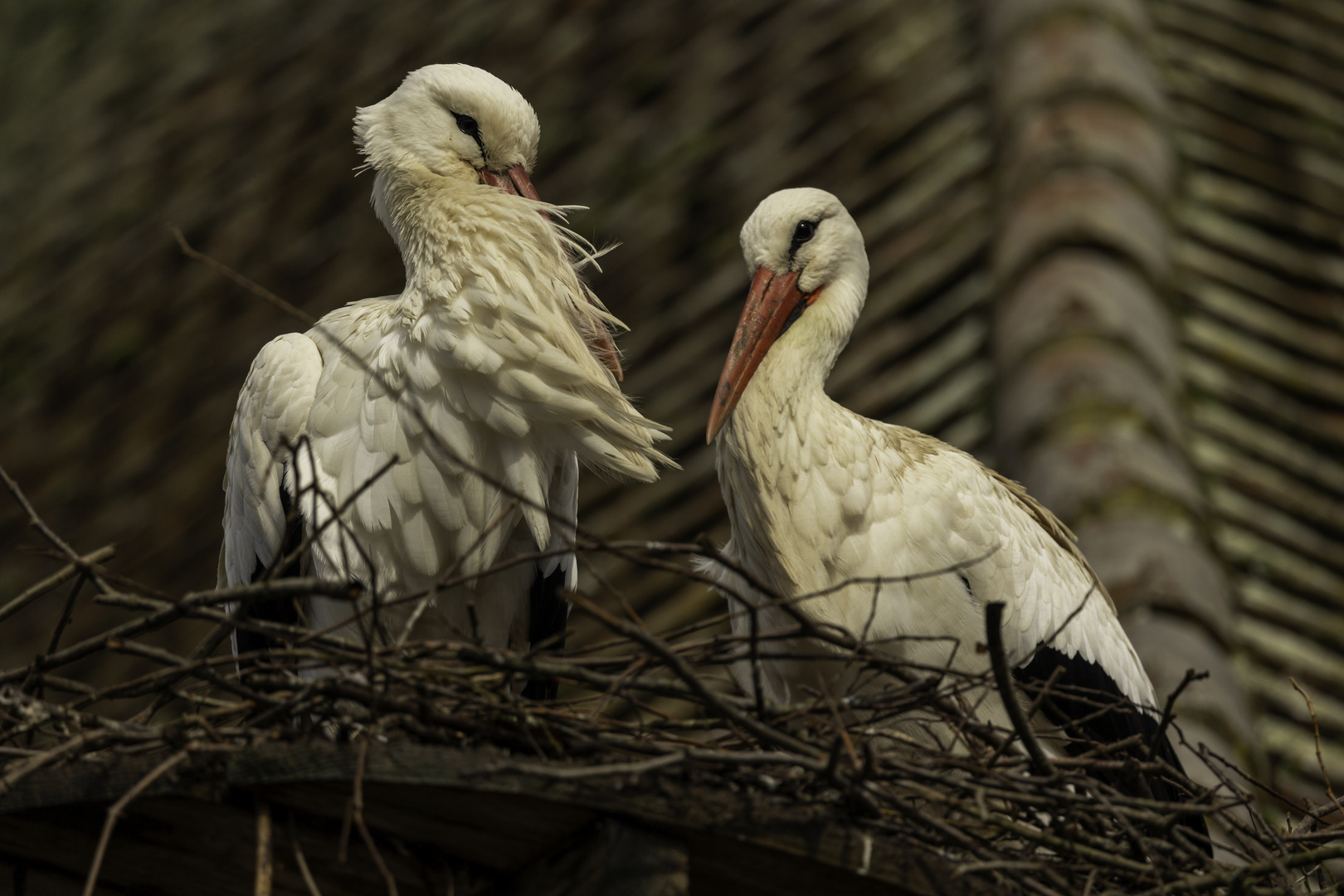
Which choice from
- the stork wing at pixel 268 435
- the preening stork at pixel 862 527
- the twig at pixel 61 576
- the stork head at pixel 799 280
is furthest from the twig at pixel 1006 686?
the stork wing at pixel 268 435

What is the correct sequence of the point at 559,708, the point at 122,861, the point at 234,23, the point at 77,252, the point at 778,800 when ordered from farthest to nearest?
the point at 234,23 < the point at 77,252 < the point at 559,708 < the point at 122,861 < the point at 778,800

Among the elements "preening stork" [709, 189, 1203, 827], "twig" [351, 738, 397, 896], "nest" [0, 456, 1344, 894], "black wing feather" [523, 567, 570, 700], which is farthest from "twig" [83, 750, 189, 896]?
"black wing feather" [523, 567, 570, 700]

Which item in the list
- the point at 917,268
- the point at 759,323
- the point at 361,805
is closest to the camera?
the point at 361,805

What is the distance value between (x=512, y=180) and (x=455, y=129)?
169 millimetres

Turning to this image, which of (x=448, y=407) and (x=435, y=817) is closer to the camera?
(x=435, y=817)

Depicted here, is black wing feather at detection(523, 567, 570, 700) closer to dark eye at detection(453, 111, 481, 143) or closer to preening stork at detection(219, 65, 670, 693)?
preening stork at detection(219, 65, 670, 693)

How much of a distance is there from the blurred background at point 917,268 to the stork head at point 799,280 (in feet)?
3.20

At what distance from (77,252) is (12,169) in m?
2.10

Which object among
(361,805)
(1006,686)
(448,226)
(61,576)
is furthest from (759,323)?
(361,805)

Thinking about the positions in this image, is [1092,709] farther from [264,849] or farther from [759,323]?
[264,849]

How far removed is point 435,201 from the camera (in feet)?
11.6

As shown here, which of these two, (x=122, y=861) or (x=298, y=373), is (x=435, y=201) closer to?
(x=298, y=373)

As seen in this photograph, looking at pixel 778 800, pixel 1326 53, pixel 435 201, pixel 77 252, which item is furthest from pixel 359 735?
pixel 77 252

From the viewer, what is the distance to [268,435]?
3.41 metres
